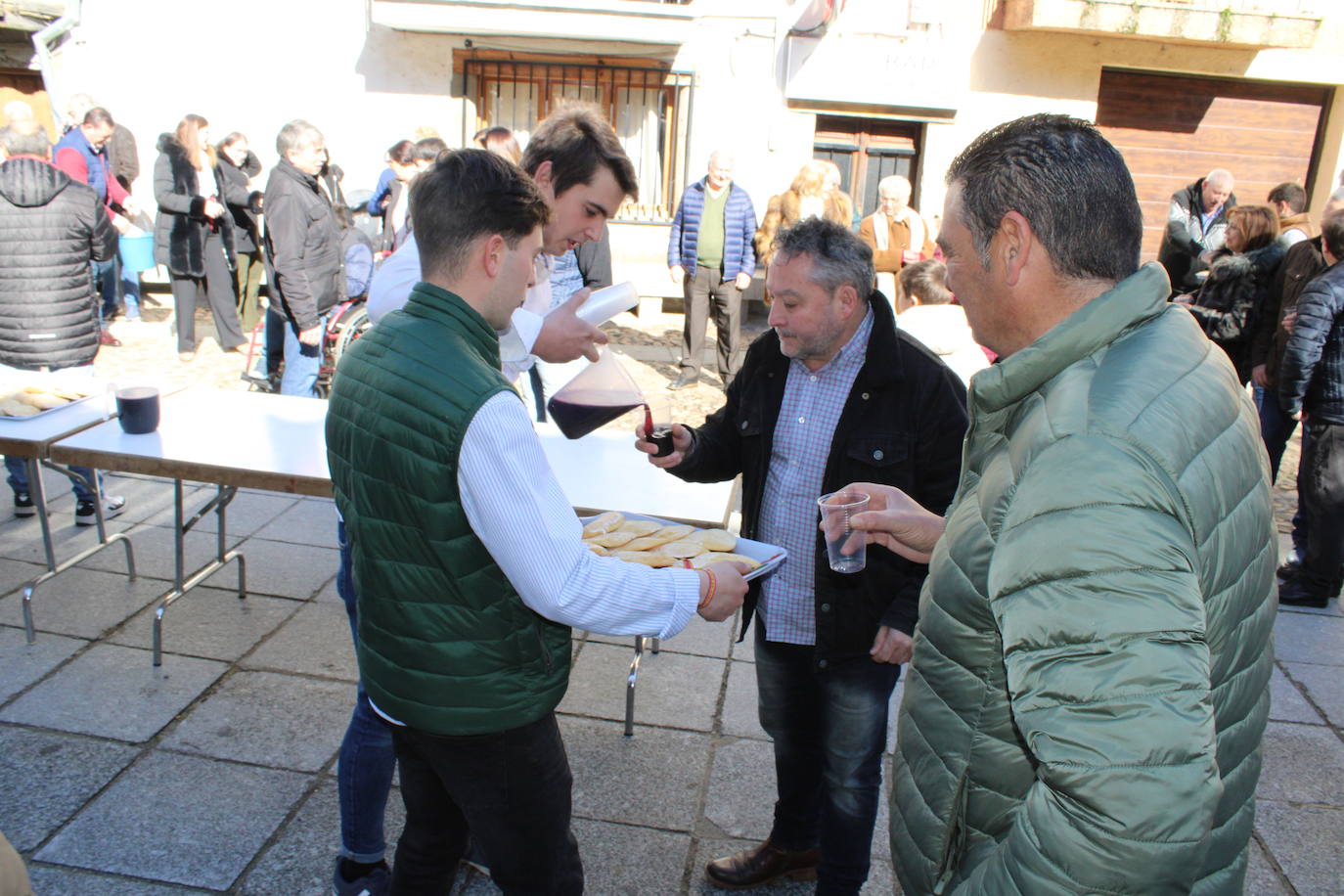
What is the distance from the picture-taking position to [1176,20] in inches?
428

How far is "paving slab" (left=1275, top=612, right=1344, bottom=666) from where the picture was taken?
4086mm

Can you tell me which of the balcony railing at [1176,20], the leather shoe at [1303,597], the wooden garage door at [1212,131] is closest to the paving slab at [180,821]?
the leather shoe at [1303,597]

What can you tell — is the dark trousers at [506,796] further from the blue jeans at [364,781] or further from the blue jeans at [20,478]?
the blue jeans at [20,478]

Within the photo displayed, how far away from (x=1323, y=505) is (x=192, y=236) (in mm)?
7878

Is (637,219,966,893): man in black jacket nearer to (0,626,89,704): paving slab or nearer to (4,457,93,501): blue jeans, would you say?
(0,626,89,704): paving slab

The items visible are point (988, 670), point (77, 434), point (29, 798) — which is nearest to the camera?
point (988, 670)

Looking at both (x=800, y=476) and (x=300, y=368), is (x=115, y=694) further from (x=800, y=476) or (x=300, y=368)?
(x=300, y=368)

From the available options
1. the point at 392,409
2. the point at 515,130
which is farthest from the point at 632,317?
the point at 392,409

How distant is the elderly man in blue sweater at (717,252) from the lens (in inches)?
305

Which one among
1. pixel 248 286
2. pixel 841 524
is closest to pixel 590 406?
pixel 841 524

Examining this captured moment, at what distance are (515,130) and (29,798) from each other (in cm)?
1000

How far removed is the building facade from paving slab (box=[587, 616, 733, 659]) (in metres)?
7.50

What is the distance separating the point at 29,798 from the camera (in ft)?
9.29

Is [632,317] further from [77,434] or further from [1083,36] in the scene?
[77,434]
